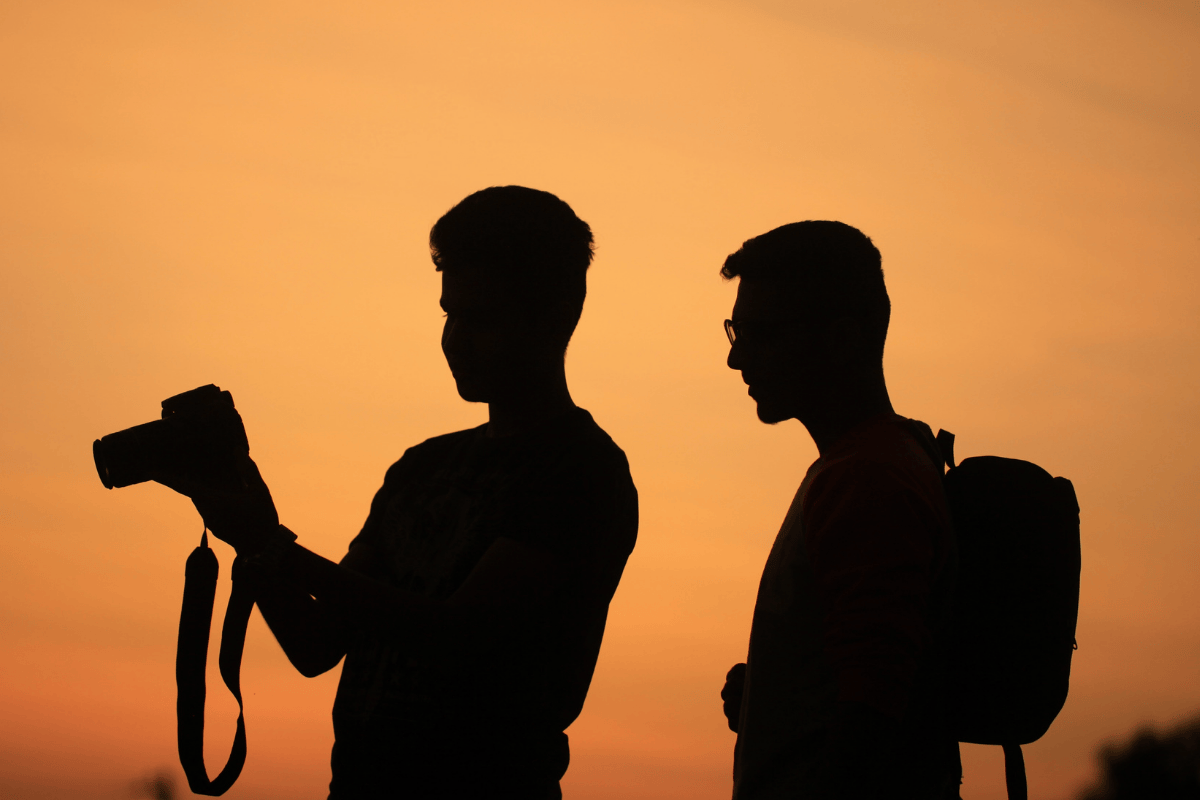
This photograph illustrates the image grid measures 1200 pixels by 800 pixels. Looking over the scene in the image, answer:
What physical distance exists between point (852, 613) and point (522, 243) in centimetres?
142

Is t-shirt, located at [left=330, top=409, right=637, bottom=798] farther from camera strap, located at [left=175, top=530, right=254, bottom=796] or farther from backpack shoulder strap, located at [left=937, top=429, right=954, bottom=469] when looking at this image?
backpack shoulder strap, located at [left=937, top=429, right=954, bottom=469]

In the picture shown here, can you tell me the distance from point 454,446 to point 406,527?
11.5 inches

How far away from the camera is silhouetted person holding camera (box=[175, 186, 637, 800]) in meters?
2.73

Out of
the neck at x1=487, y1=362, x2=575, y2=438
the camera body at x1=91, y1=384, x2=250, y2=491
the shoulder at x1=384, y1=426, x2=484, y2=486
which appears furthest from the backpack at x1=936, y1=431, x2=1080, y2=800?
the camera body at x1=91, y1=384, x2=250, y2=491

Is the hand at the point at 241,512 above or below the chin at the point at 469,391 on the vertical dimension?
below

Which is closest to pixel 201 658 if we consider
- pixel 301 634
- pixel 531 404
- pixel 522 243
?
pixel 301 634

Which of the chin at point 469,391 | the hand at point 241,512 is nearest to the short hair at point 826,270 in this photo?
the chin at point 469,391

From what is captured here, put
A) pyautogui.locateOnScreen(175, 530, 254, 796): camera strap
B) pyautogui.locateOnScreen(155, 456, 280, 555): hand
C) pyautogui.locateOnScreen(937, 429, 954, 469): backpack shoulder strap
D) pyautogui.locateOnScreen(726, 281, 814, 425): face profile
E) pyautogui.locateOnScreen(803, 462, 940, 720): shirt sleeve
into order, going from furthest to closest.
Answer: pyautogui.locateOnScreen(175, 530, 254, 796): camera strap, pyautogui.locateOnScreen(155, 456, 280, 555): hand, pyautogui.locateOnScreen(726, 281, 814, 425): face profile, pyautogui.locateOnScreen(937, 429, 954, 469): backpack shoulder strap, pyautogui.locateOnScreen(803, 462, 940, 720): shirt sleeve

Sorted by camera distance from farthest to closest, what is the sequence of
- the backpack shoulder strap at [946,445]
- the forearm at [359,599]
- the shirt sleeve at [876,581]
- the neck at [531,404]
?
the neck at [531,404]
the backpack shoulder strap at [946,445]
the forearm at [359,599]
the shirt sleeve at [876,581]

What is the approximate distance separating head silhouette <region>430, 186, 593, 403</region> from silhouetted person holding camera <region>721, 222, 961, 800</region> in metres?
0.48

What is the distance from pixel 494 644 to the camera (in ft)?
8.84

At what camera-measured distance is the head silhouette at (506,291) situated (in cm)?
311

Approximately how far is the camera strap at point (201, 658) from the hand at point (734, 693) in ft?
4.42

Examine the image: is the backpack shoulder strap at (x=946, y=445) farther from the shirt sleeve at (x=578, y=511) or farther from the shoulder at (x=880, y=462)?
the shirt sleeve at (x=578, y=511)
